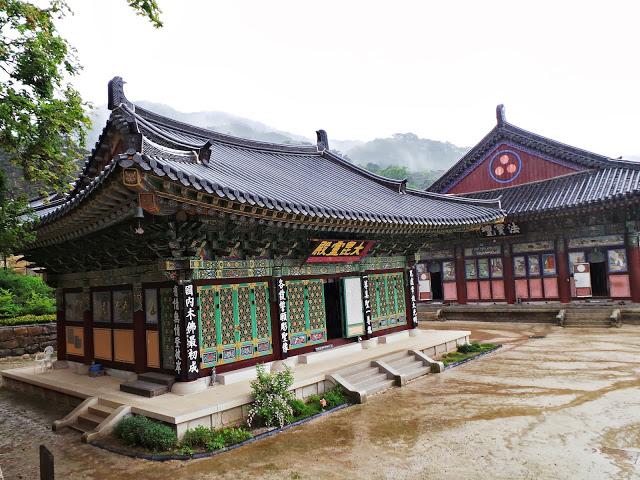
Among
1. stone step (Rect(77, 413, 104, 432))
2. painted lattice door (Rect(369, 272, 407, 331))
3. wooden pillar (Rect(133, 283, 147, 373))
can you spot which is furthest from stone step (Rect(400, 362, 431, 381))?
stone step (Rect(77, 413, 104, 432))

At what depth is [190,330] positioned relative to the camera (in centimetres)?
1055

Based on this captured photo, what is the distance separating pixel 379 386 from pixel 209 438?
5.17 meters

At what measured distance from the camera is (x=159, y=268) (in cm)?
1042

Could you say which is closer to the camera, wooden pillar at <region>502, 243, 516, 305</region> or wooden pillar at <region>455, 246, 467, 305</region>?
wooden pillar at <region>502, 243, 516, 305</region>

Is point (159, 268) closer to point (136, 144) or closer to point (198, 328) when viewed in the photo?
point (198, 328)

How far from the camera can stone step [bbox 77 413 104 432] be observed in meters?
9.84

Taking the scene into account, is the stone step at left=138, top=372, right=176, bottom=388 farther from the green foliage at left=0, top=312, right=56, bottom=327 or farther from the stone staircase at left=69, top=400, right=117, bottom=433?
the green foliage at left=0, top=312, right=56, bottom=327

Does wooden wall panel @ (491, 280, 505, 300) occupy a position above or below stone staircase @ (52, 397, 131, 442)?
above

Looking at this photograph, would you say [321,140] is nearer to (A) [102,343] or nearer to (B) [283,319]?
(B) [283,319]

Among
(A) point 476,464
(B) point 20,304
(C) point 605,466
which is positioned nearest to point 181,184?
(A) point 476,464

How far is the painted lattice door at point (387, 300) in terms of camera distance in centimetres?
1644

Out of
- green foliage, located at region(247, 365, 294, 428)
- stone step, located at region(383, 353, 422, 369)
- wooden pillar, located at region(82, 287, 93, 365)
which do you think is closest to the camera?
green foliage, located at region(247, 365, 294, 428)

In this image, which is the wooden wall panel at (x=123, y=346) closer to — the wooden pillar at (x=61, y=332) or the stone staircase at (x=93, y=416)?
the stone staircase at (x=93, y=416)

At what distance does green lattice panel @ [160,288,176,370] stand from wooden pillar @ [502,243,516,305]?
2069 cm
